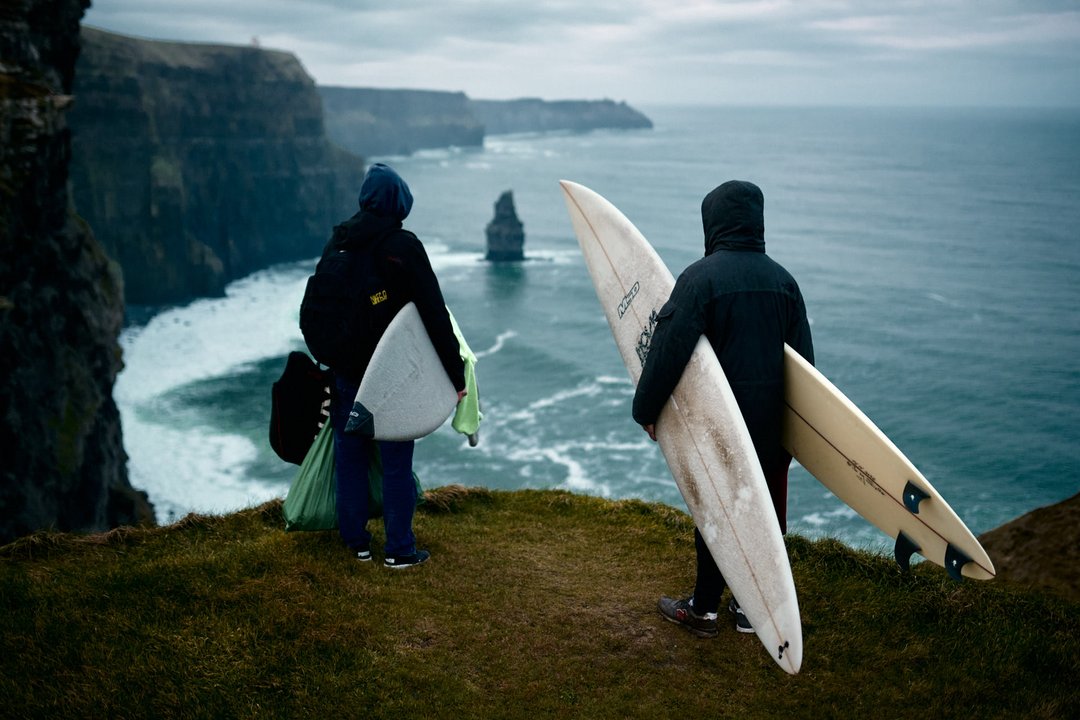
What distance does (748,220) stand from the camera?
14.8ft

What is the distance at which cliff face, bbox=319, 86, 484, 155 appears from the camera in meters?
170

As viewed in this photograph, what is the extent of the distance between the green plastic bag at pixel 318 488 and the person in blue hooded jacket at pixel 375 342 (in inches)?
3.9

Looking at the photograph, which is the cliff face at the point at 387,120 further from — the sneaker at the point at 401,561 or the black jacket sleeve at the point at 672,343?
the black jacket sleeve at the point at 672,343

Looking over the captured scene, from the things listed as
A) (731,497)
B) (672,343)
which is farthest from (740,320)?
(731,497)

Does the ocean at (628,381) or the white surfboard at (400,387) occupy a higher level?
the white surfboard at (400,387)

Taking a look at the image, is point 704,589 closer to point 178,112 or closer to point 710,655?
point 710,655

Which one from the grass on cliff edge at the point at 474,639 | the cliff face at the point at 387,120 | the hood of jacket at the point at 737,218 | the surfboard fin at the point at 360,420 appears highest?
the cliff face at the point at 387,120

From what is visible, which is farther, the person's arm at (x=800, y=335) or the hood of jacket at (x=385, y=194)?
the hood of jacket at (x=385, y=194)

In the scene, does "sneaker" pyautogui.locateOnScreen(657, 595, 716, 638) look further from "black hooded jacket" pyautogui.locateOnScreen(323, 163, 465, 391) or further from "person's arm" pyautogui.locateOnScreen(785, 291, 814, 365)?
"black hooded jacket" pyautogui.locateOnScreen(323, 163, 465, 391)

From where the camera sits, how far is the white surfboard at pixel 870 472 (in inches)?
167

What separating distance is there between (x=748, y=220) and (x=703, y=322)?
0.63m

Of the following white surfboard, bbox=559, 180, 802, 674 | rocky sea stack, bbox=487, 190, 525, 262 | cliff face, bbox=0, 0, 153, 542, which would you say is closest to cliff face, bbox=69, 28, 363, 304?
rocky sea stack, bbox=487, 190, 525, 262

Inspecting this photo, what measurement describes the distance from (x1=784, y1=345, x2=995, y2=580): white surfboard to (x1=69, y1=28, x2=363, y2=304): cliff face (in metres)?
73.7

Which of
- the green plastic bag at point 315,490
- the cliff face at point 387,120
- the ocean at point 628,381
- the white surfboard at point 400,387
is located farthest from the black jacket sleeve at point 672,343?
the cliff face at point 387,120
